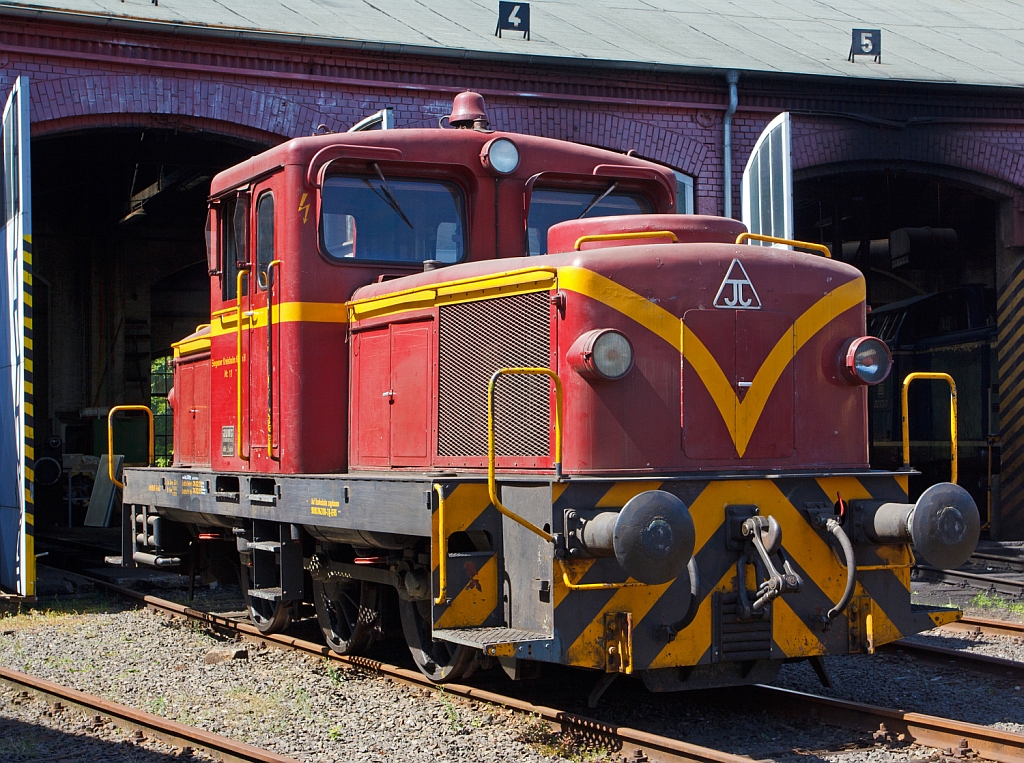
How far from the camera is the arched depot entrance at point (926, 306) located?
51.7ft

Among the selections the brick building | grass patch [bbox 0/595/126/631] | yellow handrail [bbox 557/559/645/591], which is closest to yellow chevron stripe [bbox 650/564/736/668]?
yellow handrail [bbox 557/559/645/591]

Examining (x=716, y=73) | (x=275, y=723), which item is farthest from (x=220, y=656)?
(x=716, y=73)

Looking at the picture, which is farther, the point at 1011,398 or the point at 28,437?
the point at 1011,398

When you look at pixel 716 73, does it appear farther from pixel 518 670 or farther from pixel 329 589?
pixel 518 670

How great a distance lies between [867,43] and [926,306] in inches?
157

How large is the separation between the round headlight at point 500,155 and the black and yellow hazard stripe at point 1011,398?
10436 mm

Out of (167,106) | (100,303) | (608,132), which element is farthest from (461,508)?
(100,303)

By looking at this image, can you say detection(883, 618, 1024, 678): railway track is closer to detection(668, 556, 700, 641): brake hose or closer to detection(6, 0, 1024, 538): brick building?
detection(668, 556, 700, 641): brake hose

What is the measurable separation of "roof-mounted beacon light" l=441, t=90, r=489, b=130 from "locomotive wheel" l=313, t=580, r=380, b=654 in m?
2.78

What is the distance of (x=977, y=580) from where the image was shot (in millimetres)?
10922

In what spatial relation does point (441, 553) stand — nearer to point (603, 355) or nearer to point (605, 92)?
point (603, 355)

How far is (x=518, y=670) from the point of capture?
17.5 feet

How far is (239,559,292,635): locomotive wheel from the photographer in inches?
307

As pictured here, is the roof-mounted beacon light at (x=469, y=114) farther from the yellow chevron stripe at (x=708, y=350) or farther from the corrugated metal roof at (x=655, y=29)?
the corrugated metal roof at (x=655, y=29)
